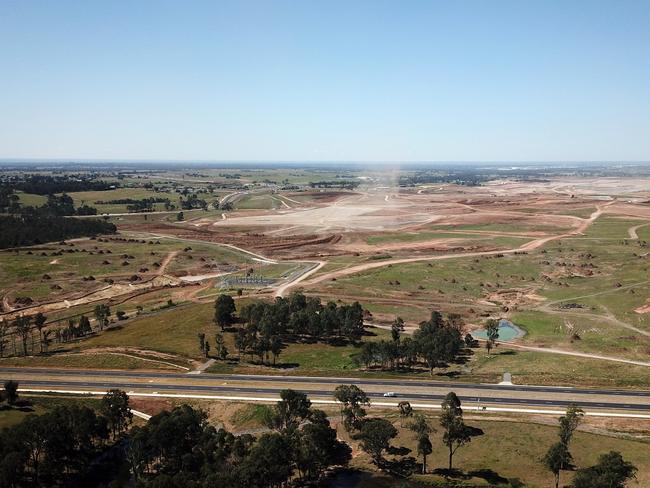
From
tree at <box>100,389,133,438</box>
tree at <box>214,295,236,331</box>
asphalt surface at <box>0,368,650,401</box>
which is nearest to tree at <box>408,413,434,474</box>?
asphalt surface at <box>0,368,650,401</box>

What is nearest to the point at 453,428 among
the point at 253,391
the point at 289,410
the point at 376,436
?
the point at 376,436

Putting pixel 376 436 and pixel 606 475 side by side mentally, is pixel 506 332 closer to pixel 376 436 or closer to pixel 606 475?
pixel 376 436

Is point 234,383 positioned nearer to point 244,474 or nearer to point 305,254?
point 244,474

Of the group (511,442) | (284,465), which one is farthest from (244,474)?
(511,442)

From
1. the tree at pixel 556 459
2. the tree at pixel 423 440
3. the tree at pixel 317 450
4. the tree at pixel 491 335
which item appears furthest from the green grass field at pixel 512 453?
the tree at pixel 491 335

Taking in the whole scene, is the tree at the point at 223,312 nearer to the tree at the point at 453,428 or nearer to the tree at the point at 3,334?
the tree at the point at 3,334

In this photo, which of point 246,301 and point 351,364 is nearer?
point 351,364
